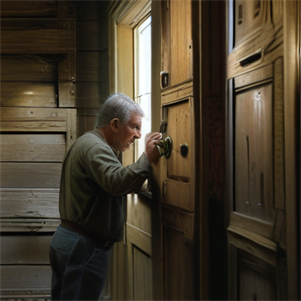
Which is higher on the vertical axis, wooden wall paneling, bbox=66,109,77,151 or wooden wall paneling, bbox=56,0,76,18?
wooden wall paneling, bbox=56,0,76,18

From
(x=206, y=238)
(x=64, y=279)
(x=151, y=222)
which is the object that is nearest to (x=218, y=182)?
(x=206, y=238)

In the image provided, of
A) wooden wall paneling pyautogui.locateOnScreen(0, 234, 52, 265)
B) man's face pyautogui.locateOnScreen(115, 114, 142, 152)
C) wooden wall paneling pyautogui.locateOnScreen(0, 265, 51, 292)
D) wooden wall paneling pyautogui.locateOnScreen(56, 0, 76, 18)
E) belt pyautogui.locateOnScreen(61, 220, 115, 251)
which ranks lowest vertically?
wooden wall paneling pyautogui.locateOnScreen(0, 265, 51, 292)

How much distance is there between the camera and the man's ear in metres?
2.29

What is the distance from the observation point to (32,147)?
3350 millimetres

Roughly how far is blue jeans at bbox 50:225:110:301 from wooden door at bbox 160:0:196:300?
14.4 inches

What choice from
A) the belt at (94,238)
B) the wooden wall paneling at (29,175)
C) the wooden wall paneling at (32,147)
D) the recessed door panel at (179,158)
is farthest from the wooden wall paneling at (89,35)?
the belt at (94,238)

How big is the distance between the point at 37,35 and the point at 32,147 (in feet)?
2.91

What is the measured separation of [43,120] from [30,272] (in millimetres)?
1217

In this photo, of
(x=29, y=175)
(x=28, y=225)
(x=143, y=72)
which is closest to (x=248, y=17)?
(x=143, y=72)

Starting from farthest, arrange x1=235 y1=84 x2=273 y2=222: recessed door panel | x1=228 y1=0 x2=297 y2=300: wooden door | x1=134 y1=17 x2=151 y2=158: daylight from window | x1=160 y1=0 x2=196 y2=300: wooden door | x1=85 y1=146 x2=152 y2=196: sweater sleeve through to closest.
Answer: x1=134 y1=17 x2=151 y2=158: daylight from window
x1=85 y1=146 x2=152 y2=196: sweater sleeve
x1=160 y1=0 x2=196 y2=300: wooden door
x1=235 y1=84 x2=273 y2=222: recessed door panel
x1=228 y1=0 x2=297 y2=300: wooden door

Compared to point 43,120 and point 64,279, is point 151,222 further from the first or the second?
point 43,120

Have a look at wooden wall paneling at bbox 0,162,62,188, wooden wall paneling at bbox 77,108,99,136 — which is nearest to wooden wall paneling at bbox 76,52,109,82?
wooden wall paneling at bbox 77,108,99,136

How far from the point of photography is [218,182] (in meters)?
1.67

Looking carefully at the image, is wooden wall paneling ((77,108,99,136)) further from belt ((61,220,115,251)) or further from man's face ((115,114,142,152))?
belt ((61,220,115,251))
